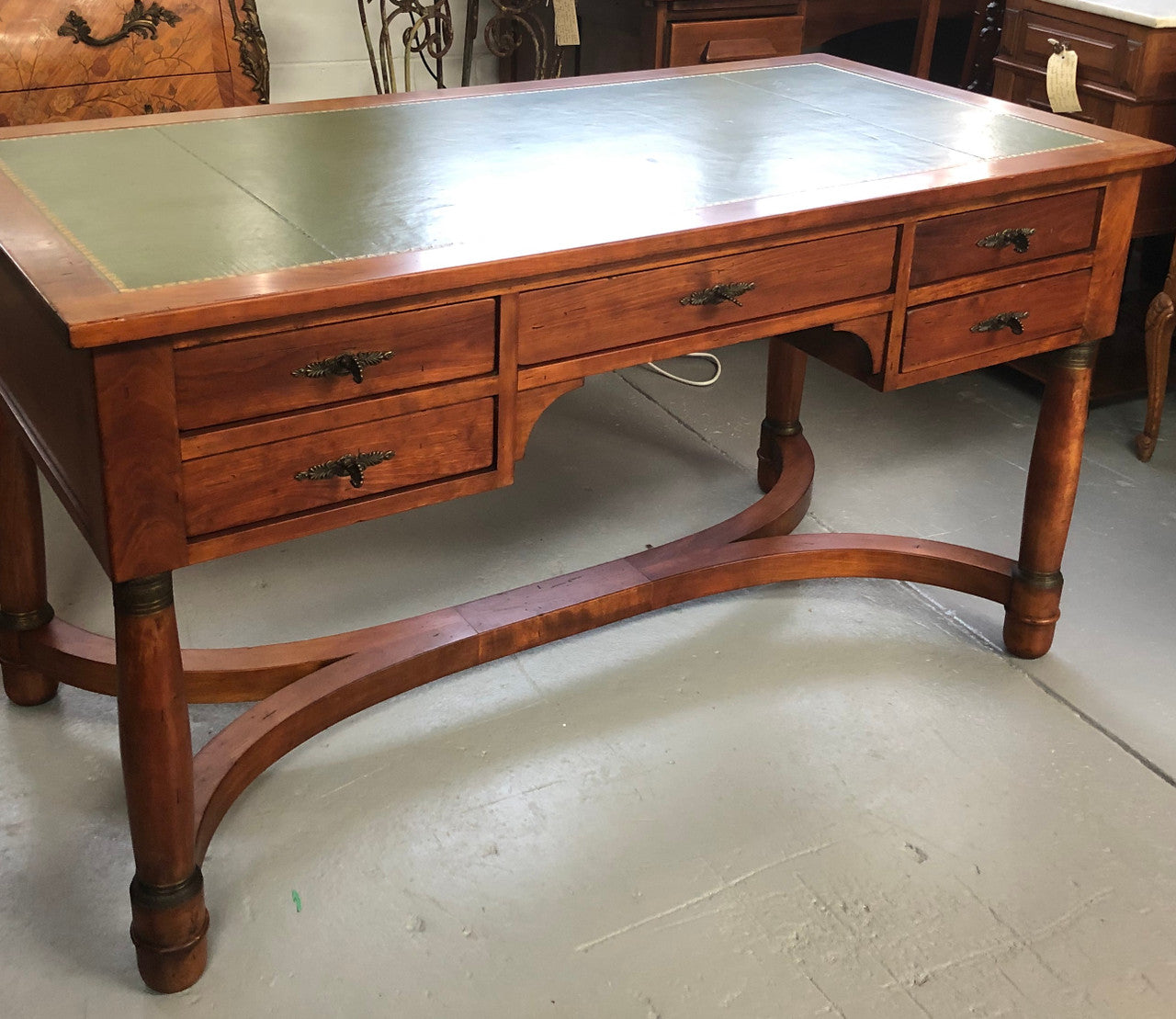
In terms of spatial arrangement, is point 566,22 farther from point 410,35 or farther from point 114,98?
point 114,98

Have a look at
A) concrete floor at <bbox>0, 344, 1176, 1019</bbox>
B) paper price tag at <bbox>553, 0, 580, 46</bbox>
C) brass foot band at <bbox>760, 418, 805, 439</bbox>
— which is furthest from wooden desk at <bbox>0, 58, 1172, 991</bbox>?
paper price tag at <bbox>553, 0, 580, 46</bbox>

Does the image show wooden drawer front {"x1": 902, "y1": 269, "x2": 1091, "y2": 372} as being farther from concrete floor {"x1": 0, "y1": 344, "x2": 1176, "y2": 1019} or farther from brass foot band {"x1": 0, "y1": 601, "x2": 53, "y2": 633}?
brass foot band {"x1": 0, "y1": 601, "x2": 53, "y2": 633}

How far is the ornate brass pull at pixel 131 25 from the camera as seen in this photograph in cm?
290

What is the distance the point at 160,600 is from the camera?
1509 mm

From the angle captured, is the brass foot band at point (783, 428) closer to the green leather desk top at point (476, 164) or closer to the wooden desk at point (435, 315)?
the wooden desk at point (435, 315)

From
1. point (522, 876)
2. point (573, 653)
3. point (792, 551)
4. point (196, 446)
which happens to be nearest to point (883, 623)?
point (792, 551)

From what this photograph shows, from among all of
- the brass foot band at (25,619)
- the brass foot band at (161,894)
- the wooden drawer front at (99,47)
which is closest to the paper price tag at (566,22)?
the wooden drawer front at (99,47)

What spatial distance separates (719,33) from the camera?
325cm

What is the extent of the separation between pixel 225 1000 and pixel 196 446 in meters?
0.72

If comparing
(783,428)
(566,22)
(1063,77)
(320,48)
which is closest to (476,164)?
(783,428)

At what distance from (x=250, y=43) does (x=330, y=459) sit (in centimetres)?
193

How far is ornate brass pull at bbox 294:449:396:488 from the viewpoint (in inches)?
60.6

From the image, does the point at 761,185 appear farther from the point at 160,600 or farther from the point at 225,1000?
the point at 225,1000

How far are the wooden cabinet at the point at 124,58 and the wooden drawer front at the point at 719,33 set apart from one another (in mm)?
965
